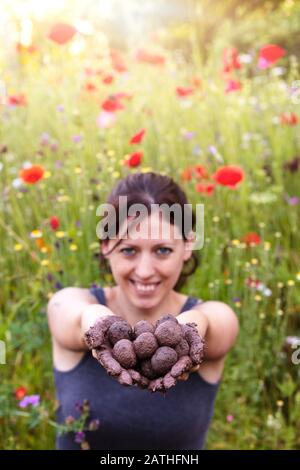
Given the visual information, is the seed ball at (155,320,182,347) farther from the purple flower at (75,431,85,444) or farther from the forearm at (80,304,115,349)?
the purple flower at (75,431,85,444)

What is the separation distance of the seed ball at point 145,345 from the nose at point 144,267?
1.63ft

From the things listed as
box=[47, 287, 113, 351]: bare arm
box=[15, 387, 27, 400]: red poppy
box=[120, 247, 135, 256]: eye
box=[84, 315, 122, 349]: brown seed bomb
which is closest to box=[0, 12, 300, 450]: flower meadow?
box=[15, 387, 27, 400]: red poppy

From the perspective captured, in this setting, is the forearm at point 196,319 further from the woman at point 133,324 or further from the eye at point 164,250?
the eye at point 164,250

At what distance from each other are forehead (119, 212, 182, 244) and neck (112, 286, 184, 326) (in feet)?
0.59

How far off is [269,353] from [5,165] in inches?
46.0

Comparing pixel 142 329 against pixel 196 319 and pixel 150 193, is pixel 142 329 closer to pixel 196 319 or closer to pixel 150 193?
pixel 196 319

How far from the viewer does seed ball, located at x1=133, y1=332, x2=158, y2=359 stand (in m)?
1.01

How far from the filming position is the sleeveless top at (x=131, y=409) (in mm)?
1688

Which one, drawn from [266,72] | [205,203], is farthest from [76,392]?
[266,72]

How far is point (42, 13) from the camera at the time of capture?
758 cm

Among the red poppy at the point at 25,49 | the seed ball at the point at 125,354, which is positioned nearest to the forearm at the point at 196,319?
the seed ball at the point at 125,354

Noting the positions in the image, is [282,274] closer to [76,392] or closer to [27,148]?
[76,392]
